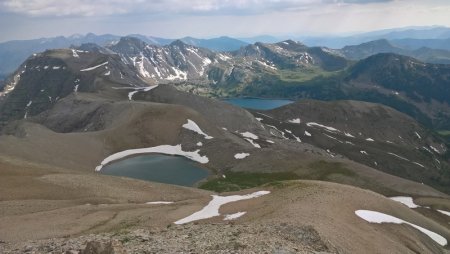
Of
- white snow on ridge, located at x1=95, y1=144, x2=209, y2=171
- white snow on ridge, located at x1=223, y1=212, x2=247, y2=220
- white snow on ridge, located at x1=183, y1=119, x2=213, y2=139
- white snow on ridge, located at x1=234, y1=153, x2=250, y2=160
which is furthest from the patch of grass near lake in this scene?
white snow on ridge, located at x1=223, y1=212, x2=247, y2=220

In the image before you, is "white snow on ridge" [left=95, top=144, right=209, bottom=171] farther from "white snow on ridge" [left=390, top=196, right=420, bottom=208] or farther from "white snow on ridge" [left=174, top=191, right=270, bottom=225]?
"white snow on ridge" [left=174, top=191, right=270, bottom=225]

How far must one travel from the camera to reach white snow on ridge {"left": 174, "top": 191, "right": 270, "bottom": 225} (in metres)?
47.6

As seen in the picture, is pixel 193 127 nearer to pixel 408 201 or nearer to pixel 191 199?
pixel 408 201

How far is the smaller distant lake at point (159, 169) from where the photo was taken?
11044 cm

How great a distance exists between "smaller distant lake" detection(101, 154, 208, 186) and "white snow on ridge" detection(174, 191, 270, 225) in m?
48.8

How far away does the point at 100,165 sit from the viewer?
120 meters

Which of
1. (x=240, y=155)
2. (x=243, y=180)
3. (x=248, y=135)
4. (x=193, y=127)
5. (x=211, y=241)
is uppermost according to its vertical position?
(x=211, y=241)

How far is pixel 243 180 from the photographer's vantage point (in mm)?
112125

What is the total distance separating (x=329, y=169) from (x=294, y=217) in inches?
3004

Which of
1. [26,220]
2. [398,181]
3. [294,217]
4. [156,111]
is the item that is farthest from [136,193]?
[156,111]

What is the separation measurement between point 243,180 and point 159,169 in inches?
942

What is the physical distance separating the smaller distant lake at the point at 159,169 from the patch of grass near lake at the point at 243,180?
5559mm

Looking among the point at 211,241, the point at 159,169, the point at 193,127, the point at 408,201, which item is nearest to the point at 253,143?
the point at 193,127

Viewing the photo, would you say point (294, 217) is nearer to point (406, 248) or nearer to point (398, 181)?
point (406, 248)
